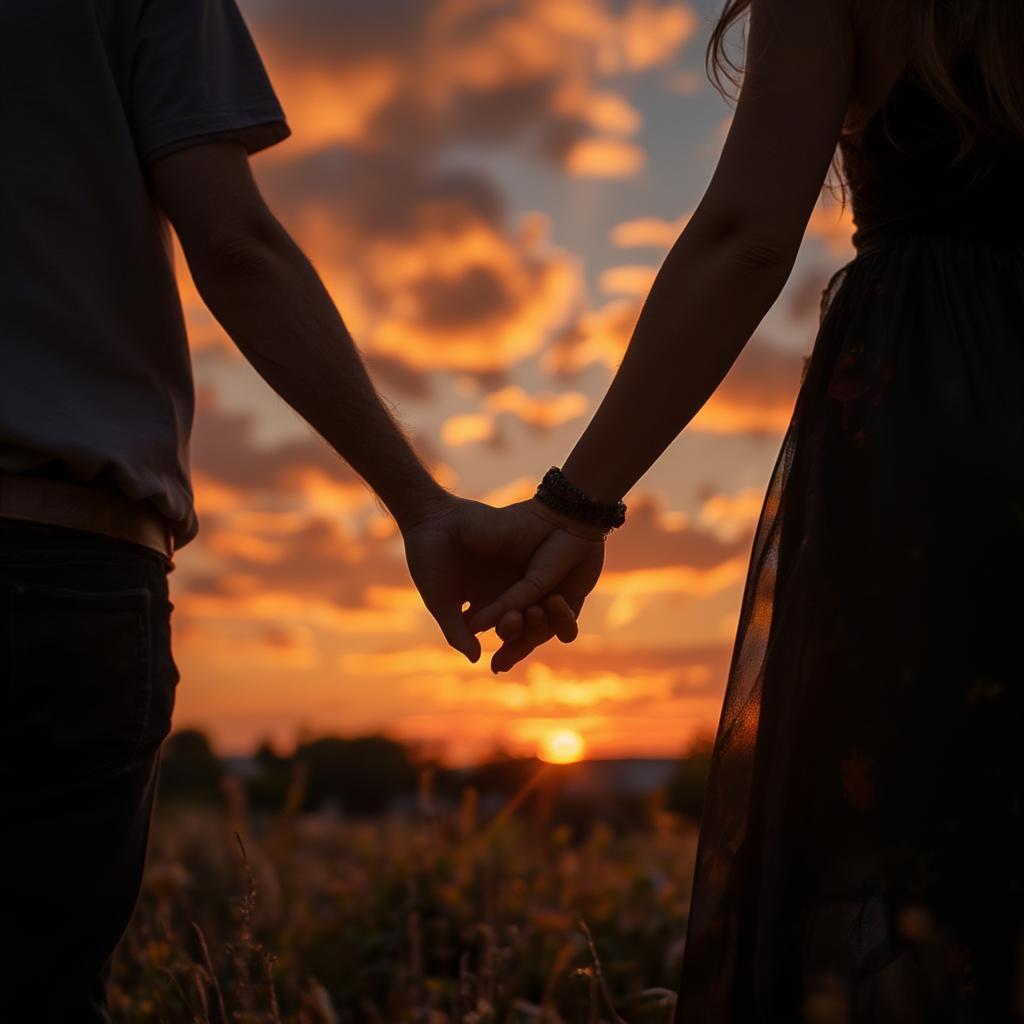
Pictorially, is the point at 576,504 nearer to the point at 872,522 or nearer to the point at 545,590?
the point at 545,590

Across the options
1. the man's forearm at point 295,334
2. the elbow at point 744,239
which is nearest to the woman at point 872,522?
the elbow at point 744,239

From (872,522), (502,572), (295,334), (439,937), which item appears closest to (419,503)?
(502,572)

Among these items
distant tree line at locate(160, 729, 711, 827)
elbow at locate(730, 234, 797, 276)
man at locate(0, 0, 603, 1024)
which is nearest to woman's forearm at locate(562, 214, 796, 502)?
elbow at locate(730, 234, 797, 276)

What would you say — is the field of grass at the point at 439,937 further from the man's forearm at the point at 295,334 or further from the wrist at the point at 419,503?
the man's forearm at the point at 295,334

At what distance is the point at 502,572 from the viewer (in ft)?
8.45

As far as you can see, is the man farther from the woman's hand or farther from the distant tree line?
the distant tree line

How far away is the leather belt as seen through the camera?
1.78m

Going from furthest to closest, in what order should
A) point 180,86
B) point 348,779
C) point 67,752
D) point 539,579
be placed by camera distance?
1. point 348,779
2. point 539,579
3. point 180,86
4. point 67,752

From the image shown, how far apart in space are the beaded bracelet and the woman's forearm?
25 cm

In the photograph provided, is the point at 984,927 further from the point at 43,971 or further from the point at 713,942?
the point at 43,971

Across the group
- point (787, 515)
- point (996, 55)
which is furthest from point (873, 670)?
point (996, 55)

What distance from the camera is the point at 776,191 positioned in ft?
6.06

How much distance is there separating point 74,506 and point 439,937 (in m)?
3.07

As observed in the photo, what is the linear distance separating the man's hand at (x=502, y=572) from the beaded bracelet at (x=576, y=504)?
6cm
